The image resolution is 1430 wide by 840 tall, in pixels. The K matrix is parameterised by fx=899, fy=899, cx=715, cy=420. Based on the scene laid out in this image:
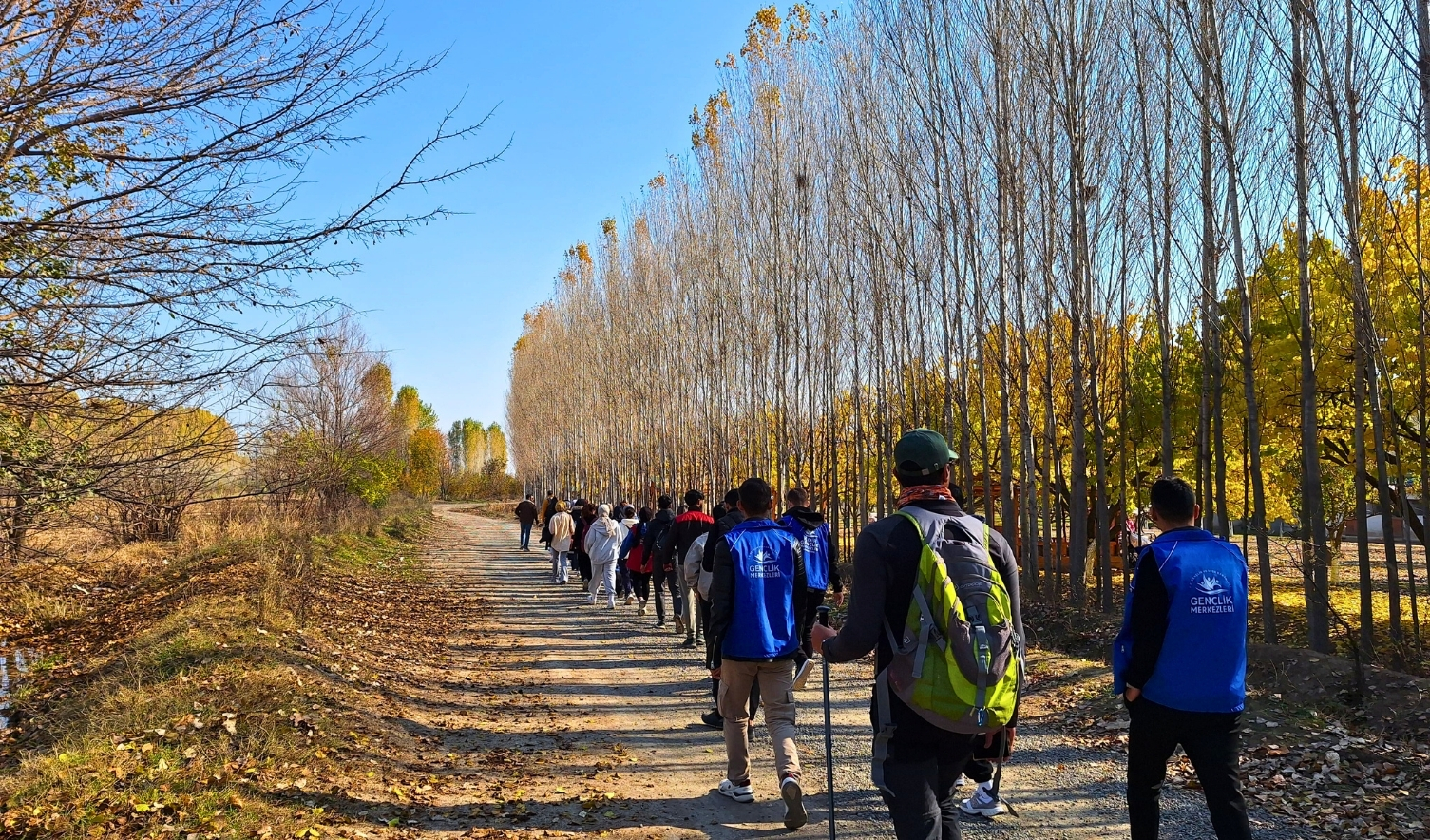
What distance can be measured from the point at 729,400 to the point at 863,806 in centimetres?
2313

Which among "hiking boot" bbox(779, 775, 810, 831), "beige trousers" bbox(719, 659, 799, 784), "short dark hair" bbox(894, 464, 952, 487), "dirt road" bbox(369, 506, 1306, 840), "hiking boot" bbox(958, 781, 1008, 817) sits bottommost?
"dirt road" bbox(369, 506, 1306, 840)

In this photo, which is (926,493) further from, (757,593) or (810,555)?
(810,555)

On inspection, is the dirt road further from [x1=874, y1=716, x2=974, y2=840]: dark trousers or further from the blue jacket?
[x1=874, y1=716, x2=974, y2=840]: dark trousers

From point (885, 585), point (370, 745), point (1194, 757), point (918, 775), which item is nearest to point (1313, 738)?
point (1194, 757)

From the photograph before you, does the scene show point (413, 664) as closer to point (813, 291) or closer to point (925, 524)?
point (925, 524)

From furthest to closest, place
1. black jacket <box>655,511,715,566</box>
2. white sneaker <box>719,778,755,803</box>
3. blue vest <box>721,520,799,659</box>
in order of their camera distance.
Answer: black jacket <box>655,511,715,566</box> < white sneaker <box>719,778,755,803</box> < blue vest <box>721,520,799,659</box>

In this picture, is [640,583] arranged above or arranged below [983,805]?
above

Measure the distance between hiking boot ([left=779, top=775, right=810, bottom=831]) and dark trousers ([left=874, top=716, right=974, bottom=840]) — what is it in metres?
1.78

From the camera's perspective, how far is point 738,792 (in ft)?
18.1

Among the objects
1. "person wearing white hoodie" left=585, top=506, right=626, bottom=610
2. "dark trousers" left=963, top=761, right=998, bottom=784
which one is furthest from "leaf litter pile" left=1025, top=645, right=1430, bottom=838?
"person wearing white hoodie" left=585, top=506, right=626, bottom=610

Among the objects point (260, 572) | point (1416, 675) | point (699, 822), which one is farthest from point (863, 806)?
point (260, 572)

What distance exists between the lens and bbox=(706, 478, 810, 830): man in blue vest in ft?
17.4

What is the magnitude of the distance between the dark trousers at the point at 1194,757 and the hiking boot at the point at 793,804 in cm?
178

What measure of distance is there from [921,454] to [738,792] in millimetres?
3024
